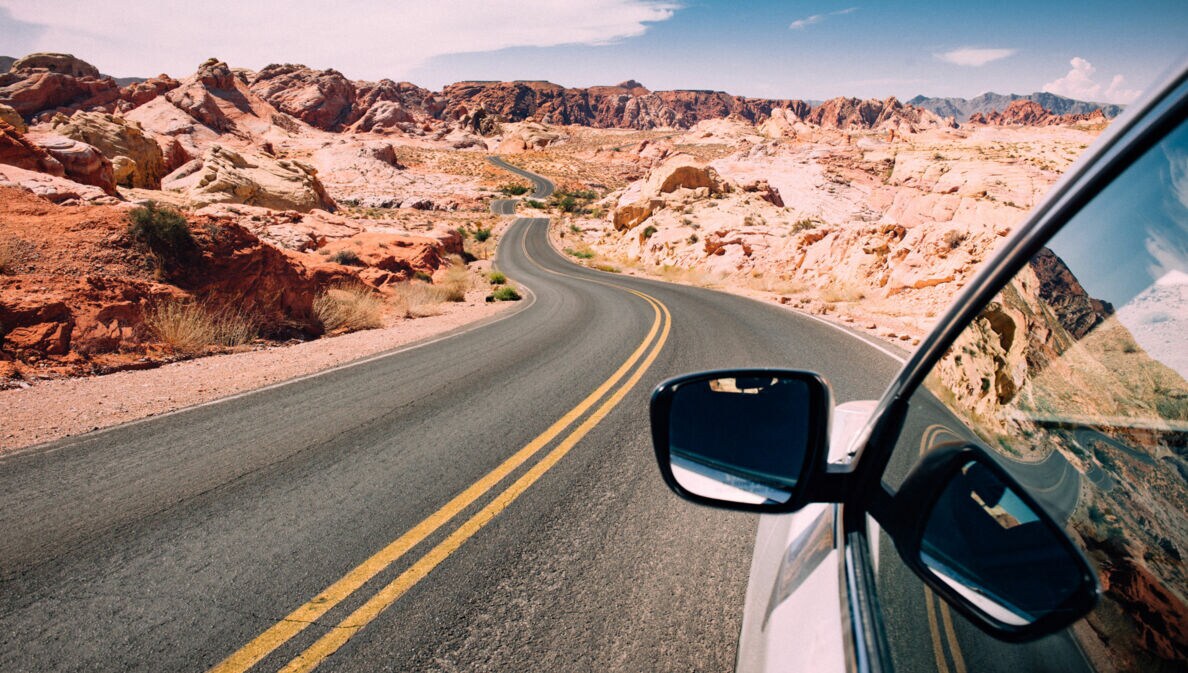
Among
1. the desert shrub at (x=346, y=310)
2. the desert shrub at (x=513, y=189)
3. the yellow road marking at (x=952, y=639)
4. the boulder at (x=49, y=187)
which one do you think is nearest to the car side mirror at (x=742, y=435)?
the yellow road marking at (x=952, y=639)

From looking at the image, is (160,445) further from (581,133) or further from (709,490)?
(581,133)

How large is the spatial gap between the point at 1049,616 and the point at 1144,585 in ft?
0.50

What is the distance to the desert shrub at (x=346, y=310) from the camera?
11281 millimetres

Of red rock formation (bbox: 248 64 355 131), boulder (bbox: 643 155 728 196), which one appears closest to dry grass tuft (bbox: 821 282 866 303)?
boulder (bbox: 643 155 728 196)

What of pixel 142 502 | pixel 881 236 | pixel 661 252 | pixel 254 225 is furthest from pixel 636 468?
pixel 661 252

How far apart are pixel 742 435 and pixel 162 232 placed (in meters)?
11.1

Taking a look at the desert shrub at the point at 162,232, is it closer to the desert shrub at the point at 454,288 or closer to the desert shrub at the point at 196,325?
the desert shrub at the point at 196,325

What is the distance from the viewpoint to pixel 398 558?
275 cm

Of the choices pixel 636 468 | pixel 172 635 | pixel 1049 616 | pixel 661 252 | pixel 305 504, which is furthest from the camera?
pixel 661 252

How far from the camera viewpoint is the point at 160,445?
14.3 ft

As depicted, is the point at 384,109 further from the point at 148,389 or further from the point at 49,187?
the point at 148,389

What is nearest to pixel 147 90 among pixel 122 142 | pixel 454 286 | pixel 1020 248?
pixel 122 142

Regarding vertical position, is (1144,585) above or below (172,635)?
above

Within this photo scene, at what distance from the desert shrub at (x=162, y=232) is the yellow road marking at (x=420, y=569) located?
895 centimetres
